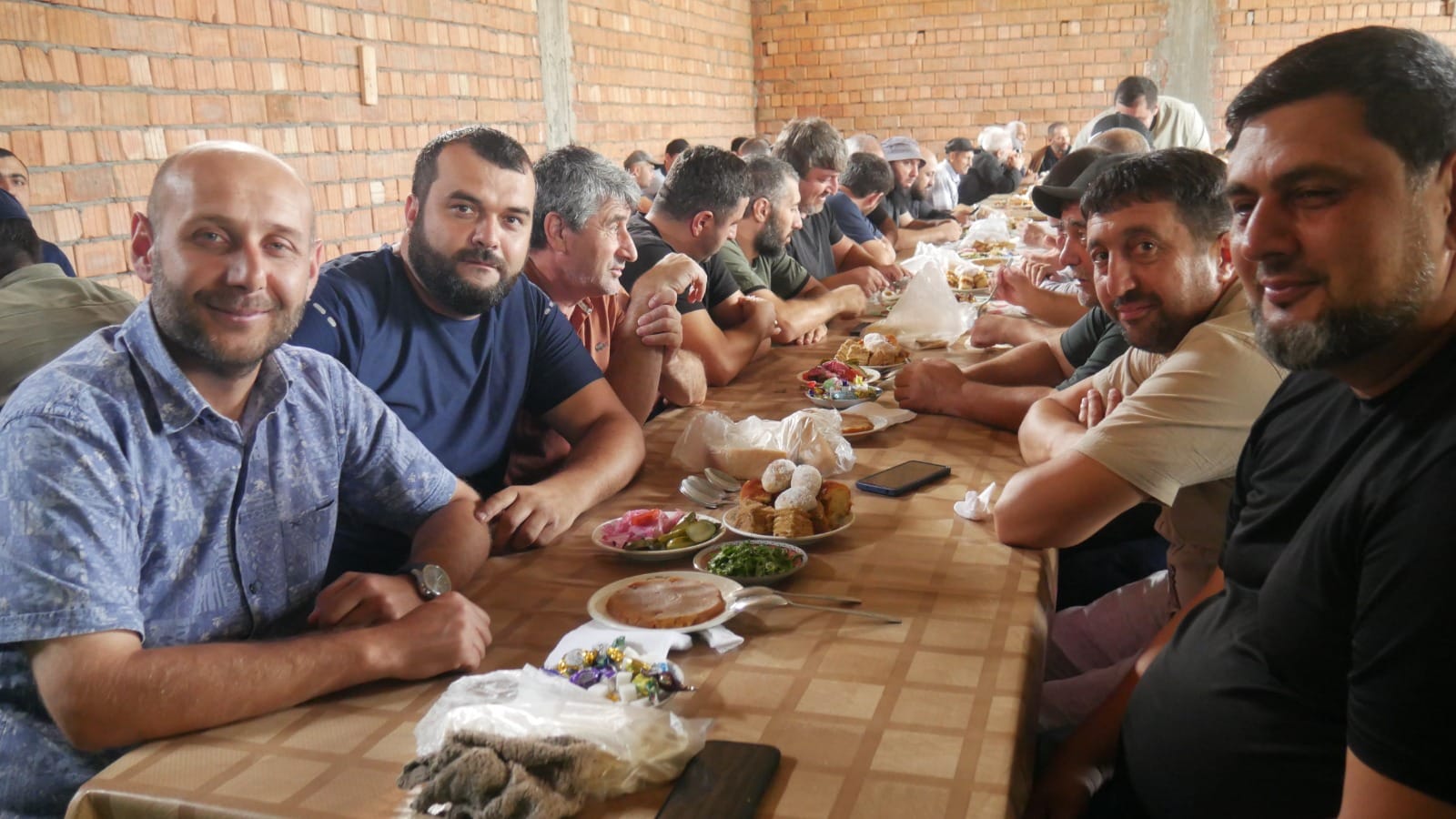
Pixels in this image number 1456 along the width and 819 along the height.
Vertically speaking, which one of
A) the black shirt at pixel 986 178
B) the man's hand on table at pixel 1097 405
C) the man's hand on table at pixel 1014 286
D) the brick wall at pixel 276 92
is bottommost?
the man's hand on table at pixel 1097 405

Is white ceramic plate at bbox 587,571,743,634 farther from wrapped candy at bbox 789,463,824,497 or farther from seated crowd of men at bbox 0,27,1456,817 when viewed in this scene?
wrapped candy at bbox 789,463,824,497

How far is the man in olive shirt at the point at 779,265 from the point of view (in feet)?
12.8

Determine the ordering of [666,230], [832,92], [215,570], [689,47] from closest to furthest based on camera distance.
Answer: [215,570], [666,230], [689,47], [832,92]

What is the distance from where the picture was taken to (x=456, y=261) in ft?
7.41

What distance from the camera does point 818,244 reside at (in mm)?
5613

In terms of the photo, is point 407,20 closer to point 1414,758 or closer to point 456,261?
point 456,261

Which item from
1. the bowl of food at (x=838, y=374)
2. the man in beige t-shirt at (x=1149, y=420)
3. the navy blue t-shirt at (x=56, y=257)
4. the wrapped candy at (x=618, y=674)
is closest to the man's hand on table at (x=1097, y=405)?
the man in beige t-shirt at (x=1149, y=420)

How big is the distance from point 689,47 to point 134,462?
10.4 m

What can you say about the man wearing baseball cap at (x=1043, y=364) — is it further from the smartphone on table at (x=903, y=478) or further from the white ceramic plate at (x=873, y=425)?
the smartphone on table at (x=903, y=478)

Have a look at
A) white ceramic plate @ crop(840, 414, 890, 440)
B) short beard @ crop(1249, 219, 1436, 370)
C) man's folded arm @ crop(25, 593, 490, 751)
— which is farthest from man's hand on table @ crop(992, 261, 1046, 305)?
man's folded arm @ crop(25, 593, 490, 751)

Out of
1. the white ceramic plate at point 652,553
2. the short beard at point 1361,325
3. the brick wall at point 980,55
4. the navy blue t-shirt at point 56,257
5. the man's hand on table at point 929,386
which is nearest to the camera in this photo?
the short beard at point 1361,325

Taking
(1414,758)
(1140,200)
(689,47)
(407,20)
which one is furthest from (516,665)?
(689,47)

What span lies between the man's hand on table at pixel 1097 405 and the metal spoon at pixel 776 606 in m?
0.84

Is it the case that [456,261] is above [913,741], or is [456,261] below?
above
